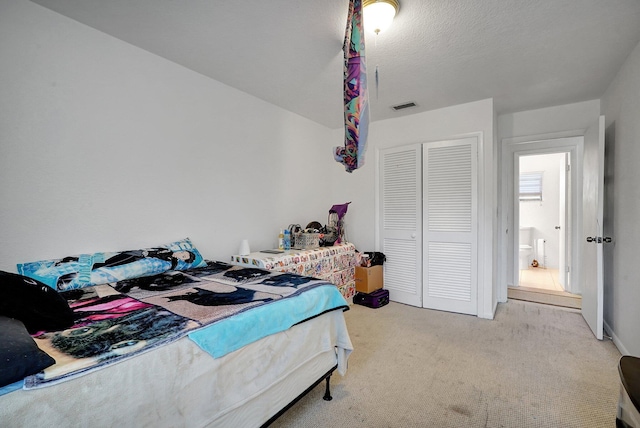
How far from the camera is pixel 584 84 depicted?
2.84 metres

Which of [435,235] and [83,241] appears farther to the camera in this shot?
[435,235]

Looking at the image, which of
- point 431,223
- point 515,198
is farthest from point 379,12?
point 515,198

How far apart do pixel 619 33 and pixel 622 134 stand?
89 cm

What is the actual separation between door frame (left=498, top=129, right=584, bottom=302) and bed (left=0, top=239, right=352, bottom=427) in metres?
3.14

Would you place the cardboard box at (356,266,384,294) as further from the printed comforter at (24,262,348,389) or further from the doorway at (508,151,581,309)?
the doorway at (508,151,581,309)

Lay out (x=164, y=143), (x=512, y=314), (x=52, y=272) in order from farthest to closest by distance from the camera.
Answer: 1. (x=512, y=314)
2. (x=164, y=143)
3. (x=52, y=272)

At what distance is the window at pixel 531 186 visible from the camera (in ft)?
18.6

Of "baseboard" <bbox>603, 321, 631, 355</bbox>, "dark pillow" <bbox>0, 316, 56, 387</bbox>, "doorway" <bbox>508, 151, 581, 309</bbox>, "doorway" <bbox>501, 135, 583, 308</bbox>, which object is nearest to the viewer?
"dark pillow" <bbox>0, 316, 56, 387</bbox>

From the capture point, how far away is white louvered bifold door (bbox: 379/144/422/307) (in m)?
3.63

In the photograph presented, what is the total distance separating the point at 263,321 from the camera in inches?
53.4

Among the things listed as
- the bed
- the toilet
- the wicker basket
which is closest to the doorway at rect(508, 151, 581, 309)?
the toilet

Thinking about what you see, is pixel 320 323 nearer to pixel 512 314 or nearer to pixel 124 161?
pixel 124 161

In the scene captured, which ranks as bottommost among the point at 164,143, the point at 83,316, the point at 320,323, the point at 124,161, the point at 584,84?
the point at 320,323

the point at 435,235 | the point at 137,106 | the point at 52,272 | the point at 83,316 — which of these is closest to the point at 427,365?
the point at 435,235
